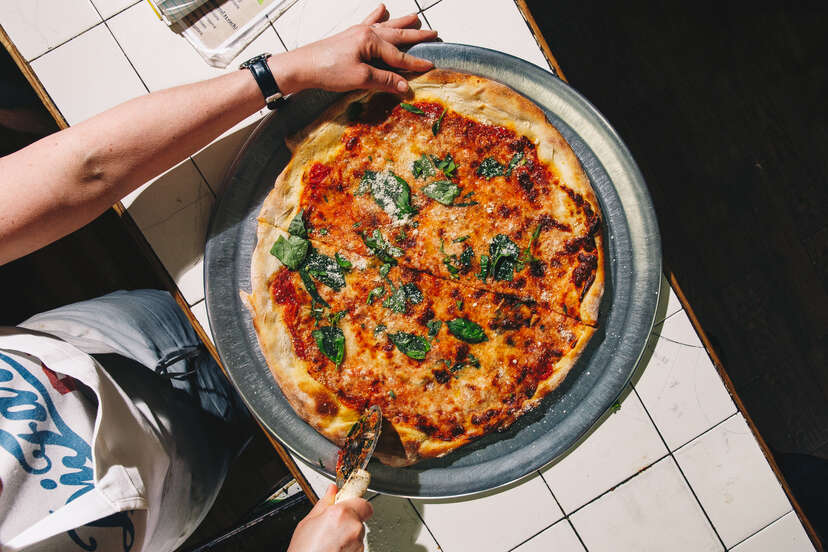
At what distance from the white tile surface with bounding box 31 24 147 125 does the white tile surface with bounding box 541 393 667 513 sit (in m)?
2.09

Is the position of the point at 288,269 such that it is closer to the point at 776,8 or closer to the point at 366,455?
the point at 366,455

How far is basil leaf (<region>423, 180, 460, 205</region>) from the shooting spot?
67.9 inches

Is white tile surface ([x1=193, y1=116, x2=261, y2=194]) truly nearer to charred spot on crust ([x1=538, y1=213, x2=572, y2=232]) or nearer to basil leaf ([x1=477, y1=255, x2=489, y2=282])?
basil leaf ([x1=477, y1=255, x2=489, y2=282])

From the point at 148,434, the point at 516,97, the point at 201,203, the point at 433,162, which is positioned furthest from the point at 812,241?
the point at 148,434

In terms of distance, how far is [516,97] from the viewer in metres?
1.68

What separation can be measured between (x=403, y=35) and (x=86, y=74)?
1122mm

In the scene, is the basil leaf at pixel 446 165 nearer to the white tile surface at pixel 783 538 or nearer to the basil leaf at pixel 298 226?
the basil leaf at pixel 298 226

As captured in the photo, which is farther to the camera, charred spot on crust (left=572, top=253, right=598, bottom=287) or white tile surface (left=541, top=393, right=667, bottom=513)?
white tile surface (left=541, top=393, right=667, bottom=513)

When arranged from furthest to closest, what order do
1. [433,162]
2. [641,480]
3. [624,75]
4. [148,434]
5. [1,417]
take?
[624,75] → [641,480] → [433,162] → [148,434] → [1,417]

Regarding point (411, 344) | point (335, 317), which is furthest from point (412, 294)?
point (335, 317)

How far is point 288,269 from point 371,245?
292 millimetres

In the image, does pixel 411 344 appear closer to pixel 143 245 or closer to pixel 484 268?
pixel 484 268

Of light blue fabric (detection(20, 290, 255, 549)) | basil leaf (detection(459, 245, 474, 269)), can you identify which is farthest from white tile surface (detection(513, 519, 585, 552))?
light blue fabric (detection(20, 290, 255, 549))

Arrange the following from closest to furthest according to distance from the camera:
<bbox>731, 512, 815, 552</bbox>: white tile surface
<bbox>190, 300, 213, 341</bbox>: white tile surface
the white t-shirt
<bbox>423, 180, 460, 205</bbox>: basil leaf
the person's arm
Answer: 1. the white t-shirt
2. the person's arm
3. <bbox>423, 180, 460, 205</bbox>: basil leaf
4. <bbox>190, 300, 213, 341</bbox>: white tile surface
5. <bbox>731, 512, 815, 552</bbox>: white tile surface
